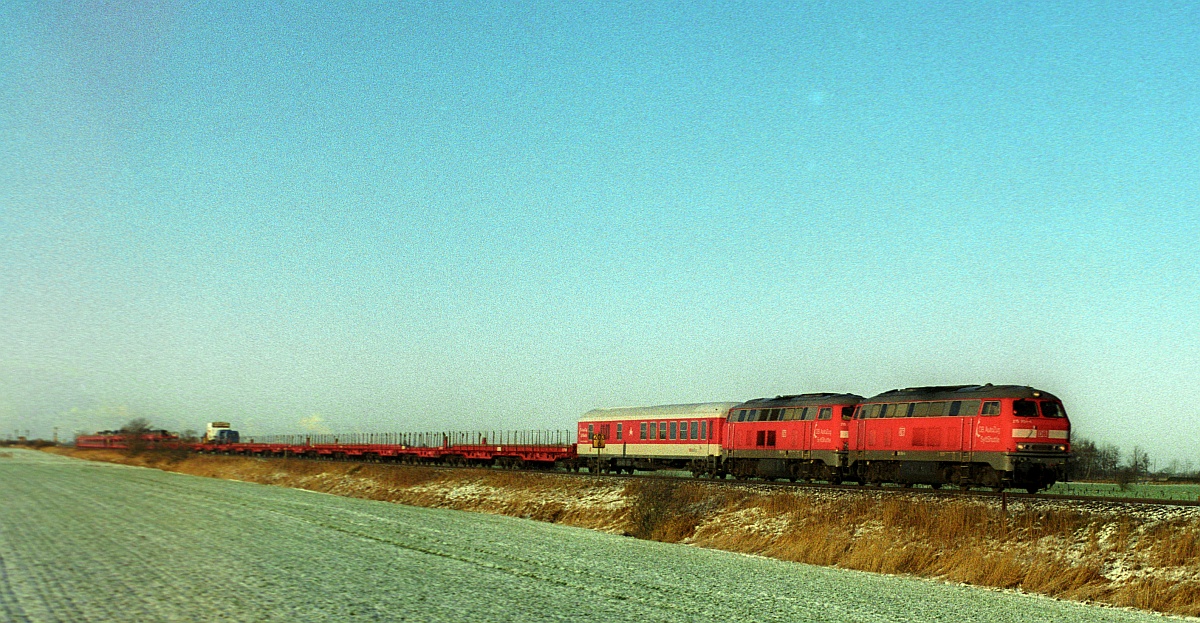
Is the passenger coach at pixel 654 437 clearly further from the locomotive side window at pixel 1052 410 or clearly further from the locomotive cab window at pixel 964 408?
the locomotive side window at pixel 1052 410

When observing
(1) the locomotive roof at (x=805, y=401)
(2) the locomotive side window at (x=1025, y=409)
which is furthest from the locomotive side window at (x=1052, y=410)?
(1) the locomotive roof at (x=805, y=401)

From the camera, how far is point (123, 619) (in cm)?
1530

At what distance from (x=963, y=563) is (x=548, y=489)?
21.5 meters

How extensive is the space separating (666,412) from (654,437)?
166cm

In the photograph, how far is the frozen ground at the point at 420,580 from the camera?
1642 cm

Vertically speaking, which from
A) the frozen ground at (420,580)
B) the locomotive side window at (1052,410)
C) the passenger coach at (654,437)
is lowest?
the frozen ground at (420,580)

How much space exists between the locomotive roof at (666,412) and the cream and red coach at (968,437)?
34.3 ft

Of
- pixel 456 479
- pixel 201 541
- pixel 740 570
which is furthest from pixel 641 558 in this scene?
pixel 456 479

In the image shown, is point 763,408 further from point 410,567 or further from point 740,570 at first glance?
point 410,567

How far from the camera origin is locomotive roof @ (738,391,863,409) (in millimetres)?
38000

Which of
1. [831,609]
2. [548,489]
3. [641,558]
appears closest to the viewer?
Result: [831,609]

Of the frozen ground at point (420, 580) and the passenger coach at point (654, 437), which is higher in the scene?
the passenger coach at point (654, 437)

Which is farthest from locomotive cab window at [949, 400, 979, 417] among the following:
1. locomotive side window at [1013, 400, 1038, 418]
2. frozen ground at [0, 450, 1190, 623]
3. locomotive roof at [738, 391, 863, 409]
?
frozen ground at [0, 450, 1190, 623]

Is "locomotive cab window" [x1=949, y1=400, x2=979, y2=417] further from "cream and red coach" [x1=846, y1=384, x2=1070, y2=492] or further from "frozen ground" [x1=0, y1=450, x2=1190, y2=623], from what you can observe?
"frozen ground" [x1=0, y1=450, x2=1190, y2=623]
